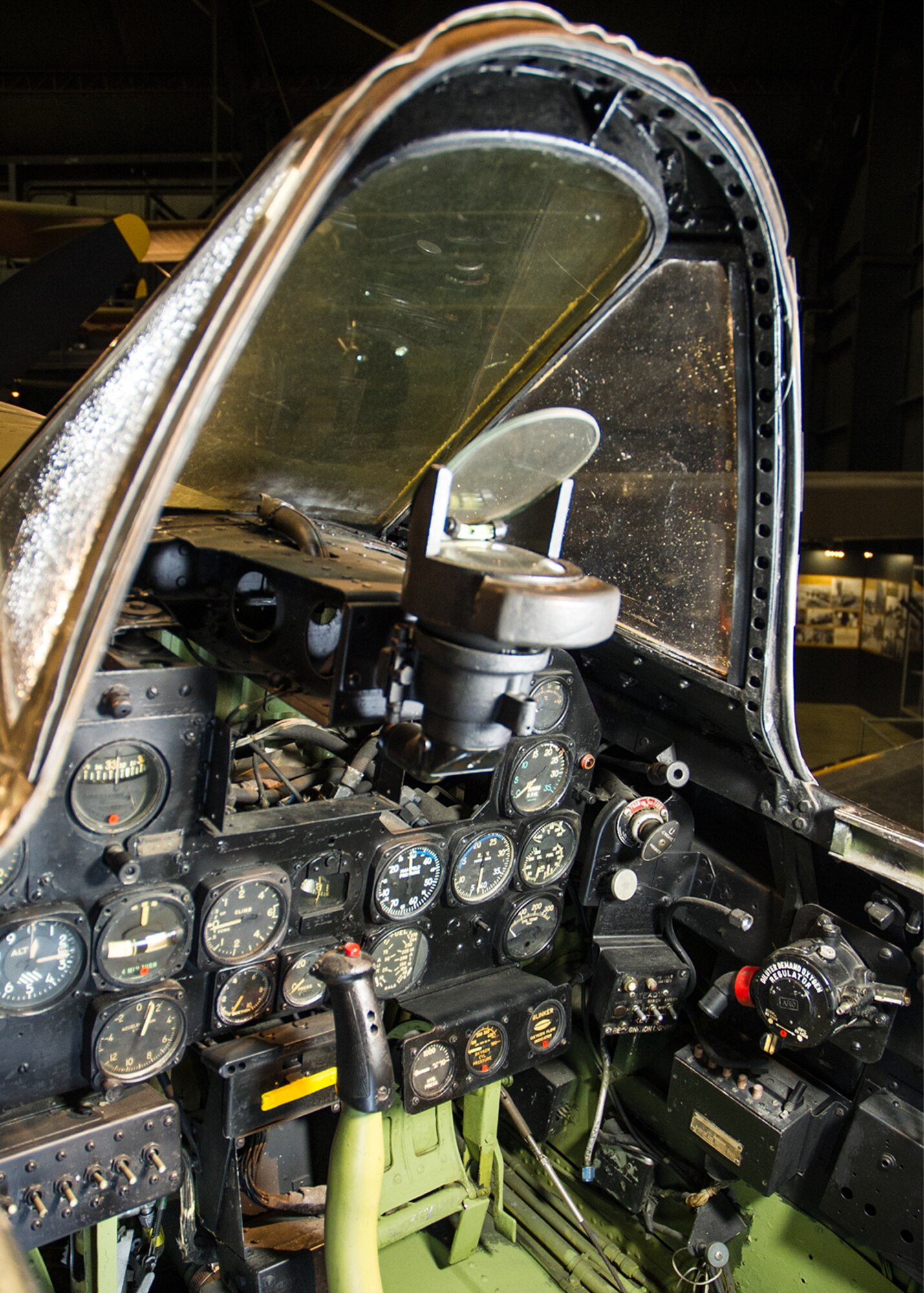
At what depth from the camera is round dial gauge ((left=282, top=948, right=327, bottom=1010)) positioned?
2.24 metres

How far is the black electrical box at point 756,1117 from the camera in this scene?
7.47 feet

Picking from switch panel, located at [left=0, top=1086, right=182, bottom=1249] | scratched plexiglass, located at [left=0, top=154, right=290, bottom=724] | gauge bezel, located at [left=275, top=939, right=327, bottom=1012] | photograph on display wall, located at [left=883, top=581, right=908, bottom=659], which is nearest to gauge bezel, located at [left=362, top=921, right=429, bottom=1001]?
gauge bezel, located at [left=275, top=939, right=327, bottom=1012]

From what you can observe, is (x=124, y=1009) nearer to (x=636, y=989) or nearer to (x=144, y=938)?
(x=144, y=938)

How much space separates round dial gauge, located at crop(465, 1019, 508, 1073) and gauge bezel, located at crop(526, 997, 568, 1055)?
0.09 metres

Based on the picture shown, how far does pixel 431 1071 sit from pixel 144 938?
0.98m

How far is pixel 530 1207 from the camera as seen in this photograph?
304 cm

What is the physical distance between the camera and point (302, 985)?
90.3 inches

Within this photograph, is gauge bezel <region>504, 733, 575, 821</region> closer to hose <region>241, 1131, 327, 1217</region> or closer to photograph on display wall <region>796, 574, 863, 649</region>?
hose <region>241, 1131, 327, 1217</region>

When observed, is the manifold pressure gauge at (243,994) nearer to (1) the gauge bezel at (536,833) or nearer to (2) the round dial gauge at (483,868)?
(2) the round dial gauge at (483,868)

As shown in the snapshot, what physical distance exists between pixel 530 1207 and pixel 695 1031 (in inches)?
37.7

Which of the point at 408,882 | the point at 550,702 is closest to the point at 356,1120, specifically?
the point at 408,882

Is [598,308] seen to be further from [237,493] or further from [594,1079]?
[594,1079]

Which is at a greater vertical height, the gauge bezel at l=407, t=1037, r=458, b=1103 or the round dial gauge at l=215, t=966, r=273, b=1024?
the round dial gauge at l=215, t=966, r=273, b=1024

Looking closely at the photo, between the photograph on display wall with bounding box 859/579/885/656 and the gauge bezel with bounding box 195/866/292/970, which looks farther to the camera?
the photograph on display wall with bounding box 859/579/885/656
